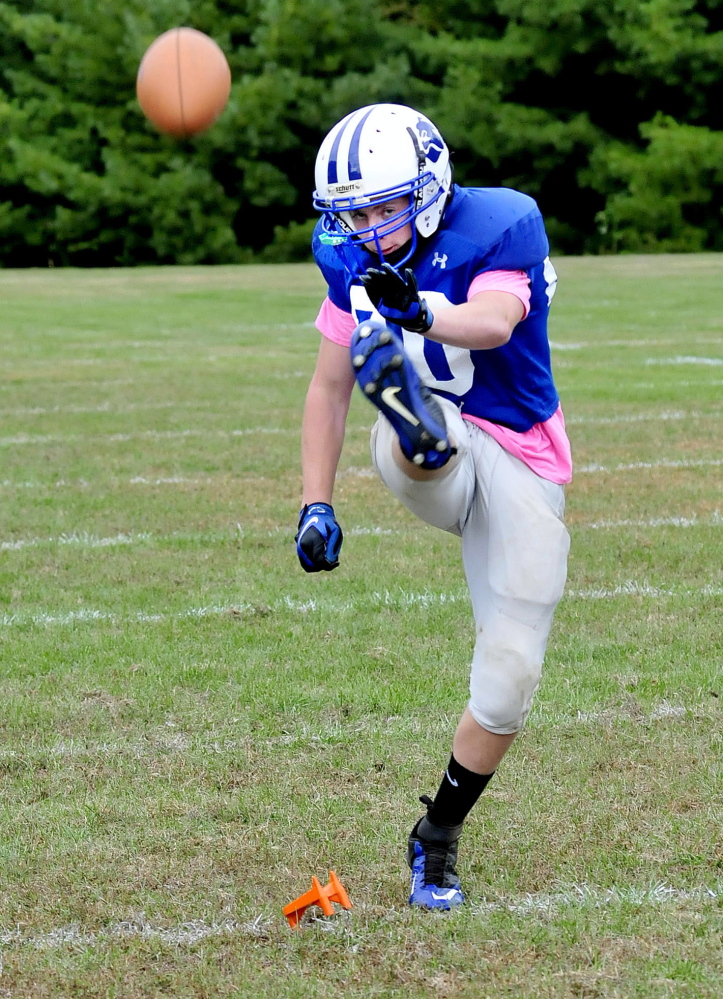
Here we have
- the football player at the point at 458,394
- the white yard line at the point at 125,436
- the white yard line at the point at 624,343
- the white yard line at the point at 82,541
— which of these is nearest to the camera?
the football player at the point at 458,394

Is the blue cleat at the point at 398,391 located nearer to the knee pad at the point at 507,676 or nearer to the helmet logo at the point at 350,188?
the helmet logo at the point at 350,188

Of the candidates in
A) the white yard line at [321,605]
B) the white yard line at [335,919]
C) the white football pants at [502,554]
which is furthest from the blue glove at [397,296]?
the white yard line at [321,605]

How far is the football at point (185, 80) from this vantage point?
15.7 metres

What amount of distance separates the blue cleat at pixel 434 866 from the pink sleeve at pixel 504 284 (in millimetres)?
1139

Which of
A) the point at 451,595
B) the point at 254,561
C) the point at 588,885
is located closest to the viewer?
the point at 588,885

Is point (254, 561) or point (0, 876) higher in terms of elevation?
point (0, 876)

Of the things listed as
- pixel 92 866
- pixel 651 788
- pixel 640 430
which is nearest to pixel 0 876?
pixel 92 866

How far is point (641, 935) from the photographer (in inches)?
111

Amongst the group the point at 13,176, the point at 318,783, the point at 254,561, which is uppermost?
the point at 318,783

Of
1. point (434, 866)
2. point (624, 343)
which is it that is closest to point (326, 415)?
point (434, 866)

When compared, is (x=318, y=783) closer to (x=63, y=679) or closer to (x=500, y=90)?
(x=63, y=679)

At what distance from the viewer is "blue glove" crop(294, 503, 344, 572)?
117 inches

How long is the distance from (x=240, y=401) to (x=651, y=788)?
688 centimetres

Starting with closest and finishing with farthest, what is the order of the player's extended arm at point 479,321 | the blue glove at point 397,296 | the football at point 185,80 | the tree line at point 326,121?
the blue glove at point 397,296 < the player's extended arm at point 479,321 < the football at point 185,80 < the tree line at point 326,121
